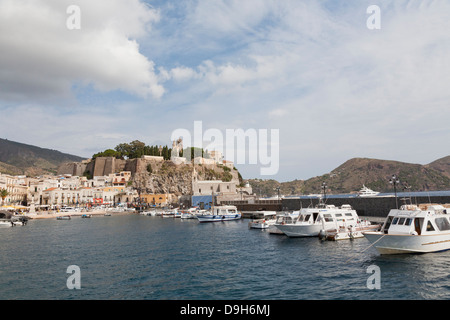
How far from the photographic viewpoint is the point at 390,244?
2412 cm

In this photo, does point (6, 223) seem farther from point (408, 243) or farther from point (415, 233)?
point (415, 233)

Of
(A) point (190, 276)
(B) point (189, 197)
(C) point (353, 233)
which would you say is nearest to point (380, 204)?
(C) point (353, 233)

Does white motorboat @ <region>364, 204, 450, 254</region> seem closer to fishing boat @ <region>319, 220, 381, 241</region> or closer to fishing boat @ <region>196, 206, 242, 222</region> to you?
fishing boat @ <region>319, 220, 381, 241</region>

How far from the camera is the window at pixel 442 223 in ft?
81.9

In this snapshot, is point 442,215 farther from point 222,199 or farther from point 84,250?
point 222,199

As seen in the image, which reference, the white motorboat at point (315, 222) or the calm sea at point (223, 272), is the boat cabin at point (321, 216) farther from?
the calm sea at point (223, 272)

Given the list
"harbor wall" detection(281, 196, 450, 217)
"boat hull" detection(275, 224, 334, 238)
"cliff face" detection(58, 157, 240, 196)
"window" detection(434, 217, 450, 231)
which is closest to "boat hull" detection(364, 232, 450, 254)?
"window" detection(434, 217, 450, 231)

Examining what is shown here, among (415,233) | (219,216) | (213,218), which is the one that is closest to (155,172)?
(219,216)

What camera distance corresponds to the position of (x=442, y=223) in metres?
25.3

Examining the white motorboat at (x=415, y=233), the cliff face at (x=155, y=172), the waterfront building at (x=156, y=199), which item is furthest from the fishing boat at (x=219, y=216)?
the cliff face at (x=155, y=172)

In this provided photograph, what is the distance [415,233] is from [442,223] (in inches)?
136

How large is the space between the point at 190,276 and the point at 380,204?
4207 centimetres

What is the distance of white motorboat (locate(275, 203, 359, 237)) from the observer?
118 ft
